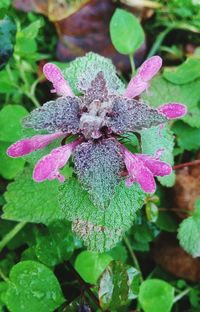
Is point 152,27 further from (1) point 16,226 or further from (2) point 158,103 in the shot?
(1) point 16,226

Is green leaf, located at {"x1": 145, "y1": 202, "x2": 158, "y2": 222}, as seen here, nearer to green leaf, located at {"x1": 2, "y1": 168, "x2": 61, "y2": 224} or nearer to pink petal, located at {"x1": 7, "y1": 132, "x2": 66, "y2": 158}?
green leaf, located at {"x1": 2, "y1": 168, "x2": 61, "y2": 224}

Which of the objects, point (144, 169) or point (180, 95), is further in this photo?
point (180, 95)

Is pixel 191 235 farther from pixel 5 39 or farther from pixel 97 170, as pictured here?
pixel 5 39

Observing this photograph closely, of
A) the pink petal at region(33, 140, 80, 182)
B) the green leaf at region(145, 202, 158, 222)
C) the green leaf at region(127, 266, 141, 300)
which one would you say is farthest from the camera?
the green leaf at region(145, 202, 158, 222)

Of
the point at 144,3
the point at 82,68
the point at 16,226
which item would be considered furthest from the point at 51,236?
the point at 144,3

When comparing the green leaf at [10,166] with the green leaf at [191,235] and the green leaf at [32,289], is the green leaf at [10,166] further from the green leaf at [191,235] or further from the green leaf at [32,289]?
the green leaf at [191,235]

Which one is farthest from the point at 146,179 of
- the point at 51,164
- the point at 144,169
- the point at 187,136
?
the point at 187,136

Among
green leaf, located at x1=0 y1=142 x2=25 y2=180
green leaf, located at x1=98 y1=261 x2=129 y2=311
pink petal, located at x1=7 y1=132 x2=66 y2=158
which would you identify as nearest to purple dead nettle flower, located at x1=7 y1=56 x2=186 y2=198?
pink petal, located at x1=7 y1=132 x2=66 y2=158
